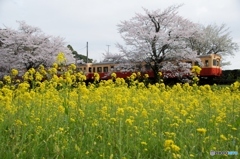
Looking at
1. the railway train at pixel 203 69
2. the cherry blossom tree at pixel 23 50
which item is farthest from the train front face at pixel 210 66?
the cherry blossom tree at pixel 23 50

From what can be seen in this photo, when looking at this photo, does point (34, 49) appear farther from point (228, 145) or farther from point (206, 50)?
point (228, 145)

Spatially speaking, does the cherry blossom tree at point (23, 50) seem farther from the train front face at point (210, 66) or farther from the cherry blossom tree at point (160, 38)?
the train front face at point (210, 66)

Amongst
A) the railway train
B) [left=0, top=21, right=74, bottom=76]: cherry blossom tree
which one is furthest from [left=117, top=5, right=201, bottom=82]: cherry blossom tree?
[left=0, top=21, right=74, bottom=76]: cherry blossom tree

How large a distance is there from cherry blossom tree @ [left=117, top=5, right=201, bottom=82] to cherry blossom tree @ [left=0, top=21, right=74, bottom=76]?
4.64 m

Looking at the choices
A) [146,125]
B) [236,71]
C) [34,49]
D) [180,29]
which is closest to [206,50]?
[236,71]

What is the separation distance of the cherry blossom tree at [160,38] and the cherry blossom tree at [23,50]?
15.2ft

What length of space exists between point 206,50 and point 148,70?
463 inches

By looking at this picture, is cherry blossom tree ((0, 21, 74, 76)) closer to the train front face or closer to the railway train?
the railway train

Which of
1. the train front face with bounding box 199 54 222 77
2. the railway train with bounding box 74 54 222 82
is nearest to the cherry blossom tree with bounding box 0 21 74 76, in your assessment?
the railway train with bounding box 74 54 222 82

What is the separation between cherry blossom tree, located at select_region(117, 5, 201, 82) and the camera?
15570 mm

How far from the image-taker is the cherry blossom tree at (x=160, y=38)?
51.1ft

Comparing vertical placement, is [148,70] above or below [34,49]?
below

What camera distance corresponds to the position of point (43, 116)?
319cm

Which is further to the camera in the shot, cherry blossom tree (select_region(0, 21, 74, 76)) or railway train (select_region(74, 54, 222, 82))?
cherry blossom tree (select_region(0, 21, 74, 76))
